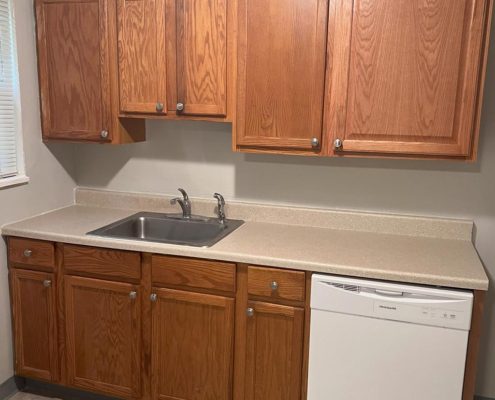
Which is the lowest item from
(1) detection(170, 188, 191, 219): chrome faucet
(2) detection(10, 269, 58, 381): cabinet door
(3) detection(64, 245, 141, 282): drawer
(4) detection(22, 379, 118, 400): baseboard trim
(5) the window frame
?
(4) detection(22, 379, 118, 400): baseboard trim

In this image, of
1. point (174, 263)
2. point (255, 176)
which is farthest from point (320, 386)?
point (255, 176)

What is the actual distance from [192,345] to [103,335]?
468 millimetres

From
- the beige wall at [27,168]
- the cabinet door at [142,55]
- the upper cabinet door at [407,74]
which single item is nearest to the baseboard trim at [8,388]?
the beige wall at [27,168]

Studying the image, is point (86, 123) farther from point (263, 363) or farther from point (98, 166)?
point (263, 363)

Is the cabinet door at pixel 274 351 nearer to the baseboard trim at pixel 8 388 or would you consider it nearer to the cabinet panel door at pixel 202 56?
the cabinet panel door at pixel 202 56

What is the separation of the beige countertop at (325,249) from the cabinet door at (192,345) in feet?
0.77

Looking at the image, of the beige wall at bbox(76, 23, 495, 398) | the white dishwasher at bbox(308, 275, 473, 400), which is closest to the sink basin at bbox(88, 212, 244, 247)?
the beige wall at bbox(76, 23, 495, 398)

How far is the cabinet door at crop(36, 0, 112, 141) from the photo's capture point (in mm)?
2484

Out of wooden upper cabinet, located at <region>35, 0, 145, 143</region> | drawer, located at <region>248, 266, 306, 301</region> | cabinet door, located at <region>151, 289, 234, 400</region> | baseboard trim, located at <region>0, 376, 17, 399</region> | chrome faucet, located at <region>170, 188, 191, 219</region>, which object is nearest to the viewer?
drawer, located at <region>248, 266, 306, 301</region>

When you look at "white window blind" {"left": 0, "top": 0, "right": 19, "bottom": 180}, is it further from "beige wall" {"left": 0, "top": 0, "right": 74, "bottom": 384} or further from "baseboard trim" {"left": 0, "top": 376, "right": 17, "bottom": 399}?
"baseboard trim" {"left": 0, "top": 376, "right": 17, "bottom": 399}

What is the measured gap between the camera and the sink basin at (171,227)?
8.68 feet

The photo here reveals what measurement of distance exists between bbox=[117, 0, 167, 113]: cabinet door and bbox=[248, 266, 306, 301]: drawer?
94cm

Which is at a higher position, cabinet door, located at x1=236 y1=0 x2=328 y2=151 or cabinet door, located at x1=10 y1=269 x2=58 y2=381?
cabinet door, located at x1=236 y1=0 x2=328 y2=151

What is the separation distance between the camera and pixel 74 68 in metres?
2.56
